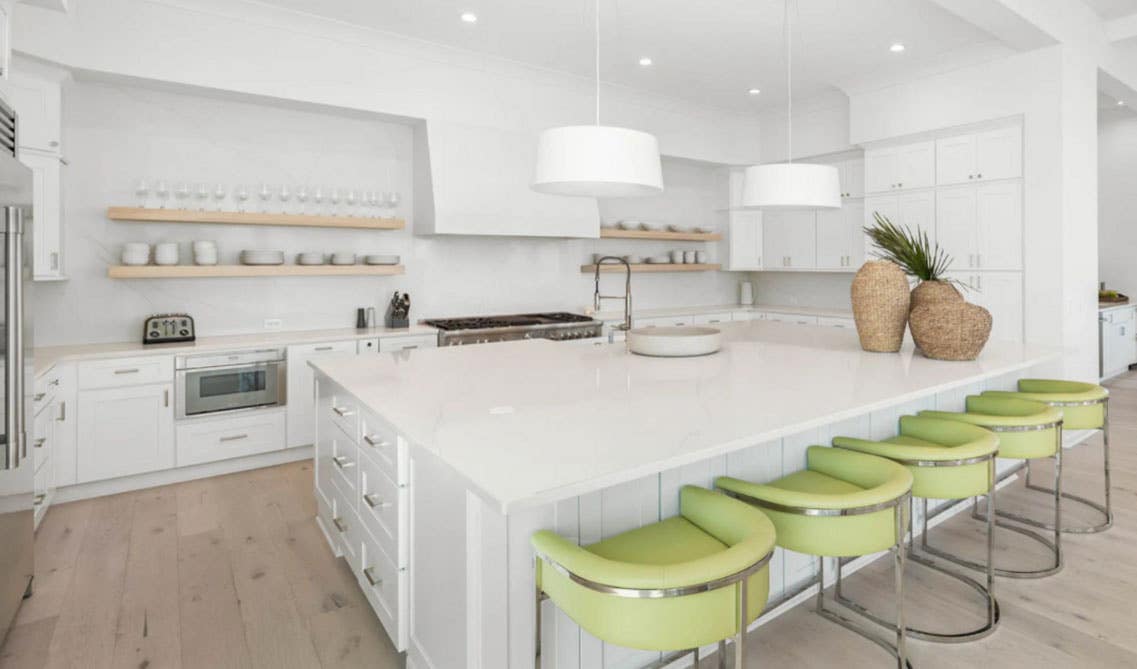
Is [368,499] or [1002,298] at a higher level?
[1002,298]

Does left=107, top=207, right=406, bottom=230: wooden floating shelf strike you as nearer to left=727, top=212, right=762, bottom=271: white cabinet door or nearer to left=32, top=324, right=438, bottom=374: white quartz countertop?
left=32, top=324, right=438, bottom=374: white quartz countertop

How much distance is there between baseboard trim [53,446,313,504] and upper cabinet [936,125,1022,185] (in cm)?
535

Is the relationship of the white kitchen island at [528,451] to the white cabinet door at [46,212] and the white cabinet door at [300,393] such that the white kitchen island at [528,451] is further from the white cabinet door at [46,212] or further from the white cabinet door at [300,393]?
the white cabinet door at [46,212]

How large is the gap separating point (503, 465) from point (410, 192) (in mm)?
4121

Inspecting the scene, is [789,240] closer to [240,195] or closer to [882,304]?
[882,304]

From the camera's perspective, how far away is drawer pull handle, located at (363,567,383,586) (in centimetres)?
210

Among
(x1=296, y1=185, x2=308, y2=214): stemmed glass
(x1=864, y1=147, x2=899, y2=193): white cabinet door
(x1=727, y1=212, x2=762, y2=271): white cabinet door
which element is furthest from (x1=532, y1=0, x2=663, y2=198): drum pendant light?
(x1=727, y1=212, x2=762, y2=271): white cabinet door

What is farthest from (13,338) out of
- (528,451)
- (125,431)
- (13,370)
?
(125,431)

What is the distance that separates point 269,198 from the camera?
14.4 feet

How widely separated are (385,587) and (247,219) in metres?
3.03

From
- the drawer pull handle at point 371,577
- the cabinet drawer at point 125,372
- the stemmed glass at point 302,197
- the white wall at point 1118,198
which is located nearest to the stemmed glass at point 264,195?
the stemmed glass at point 302,197

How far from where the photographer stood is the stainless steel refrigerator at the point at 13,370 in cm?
186

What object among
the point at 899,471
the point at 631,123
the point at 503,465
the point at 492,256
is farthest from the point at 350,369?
the point at 631,123

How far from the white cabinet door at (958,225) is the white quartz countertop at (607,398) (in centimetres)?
233
